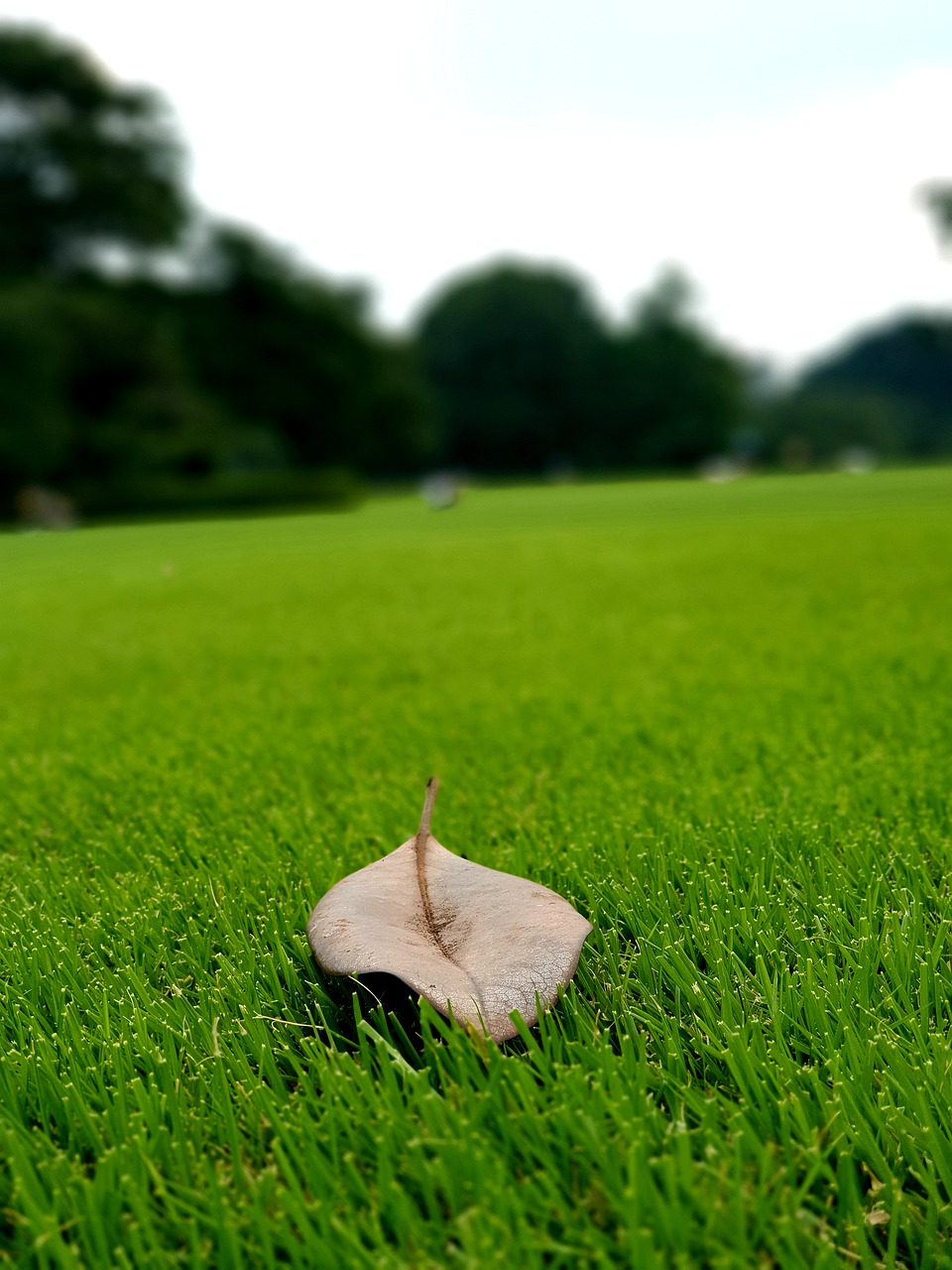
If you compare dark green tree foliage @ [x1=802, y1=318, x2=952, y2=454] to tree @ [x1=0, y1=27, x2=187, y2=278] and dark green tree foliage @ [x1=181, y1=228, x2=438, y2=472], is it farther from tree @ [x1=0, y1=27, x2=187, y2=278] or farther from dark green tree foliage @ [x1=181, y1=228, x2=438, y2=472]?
tree @ [x1=0, y1=27, x2=187, y2=278]

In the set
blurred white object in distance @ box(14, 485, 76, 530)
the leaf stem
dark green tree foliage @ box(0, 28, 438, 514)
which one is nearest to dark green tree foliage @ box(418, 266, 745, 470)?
dark green tree foliage @ box(0, 28, 438, 514)

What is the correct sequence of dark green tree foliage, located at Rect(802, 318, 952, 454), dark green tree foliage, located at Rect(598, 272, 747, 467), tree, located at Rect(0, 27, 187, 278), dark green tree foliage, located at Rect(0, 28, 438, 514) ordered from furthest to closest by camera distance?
dark green tree foliage, located at Rect(802, 318, 952, 454)
dark green tree foliage, located at Rect(598, 272, 747, 467)
tree, located at Rect(0, 27, 187, 278)
dark green tree foliage, located at Rect(0, 28, 438, 514)

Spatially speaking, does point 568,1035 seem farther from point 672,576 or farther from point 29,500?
point 29,500

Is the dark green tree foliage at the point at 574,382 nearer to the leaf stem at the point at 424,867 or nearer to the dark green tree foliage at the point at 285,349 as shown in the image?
the dark green tree foliage at the point at 285,349

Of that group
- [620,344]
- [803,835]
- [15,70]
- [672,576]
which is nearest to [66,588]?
[672,576]

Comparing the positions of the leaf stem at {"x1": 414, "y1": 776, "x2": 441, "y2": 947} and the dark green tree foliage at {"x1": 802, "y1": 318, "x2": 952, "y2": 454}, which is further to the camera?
A: the dark green tree foliage at {"x1": 802, "y1": 318, "x2": 952, "y2": 454}

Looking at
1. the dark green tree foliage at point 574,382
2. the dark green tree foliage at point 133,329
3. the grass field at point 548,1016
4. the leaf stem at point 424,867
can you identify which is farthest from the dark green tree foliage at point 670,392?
the leaf stem at point 424,867
